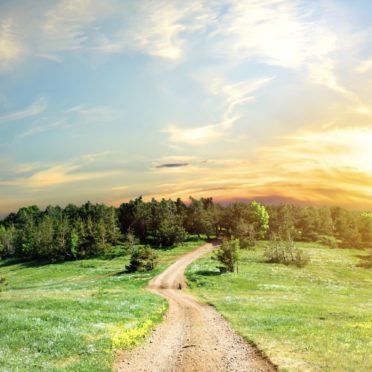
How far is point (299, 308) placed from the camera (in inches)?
1684

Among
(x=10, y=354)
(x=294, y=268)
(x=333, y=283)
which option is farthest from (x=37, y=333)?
(x=294, y=268)

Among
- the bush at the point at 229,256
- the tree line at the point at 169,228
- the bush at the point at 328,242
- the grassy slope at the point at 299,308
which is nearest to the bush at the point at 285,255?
the grassy slope at the point at 299,308

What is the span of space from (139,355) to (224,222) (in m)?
129

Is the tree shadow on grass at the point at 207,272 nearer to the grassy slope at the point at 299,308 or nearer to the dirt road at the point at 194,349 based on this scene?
the grassy slope at the point at 299,308

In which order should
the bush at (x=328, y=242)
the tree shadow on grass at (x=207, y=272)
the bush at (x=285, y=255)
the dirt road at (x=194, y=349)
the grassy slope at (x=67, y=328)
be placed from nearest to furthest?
the grassy slope at (x=67, y=328) → the dirt road at (x=194, y=349) → the tree shadow on grass at (x=207, y=272) → the bush at (x=285, y=255) → the bush at (x=328, y=242)

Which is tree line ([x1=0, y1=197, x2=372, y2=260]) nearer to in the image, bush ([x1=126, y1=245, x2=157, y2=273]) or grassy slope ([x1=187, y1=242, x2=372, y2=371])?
bush ([x1=126, y1=245, x2=157, y2=273])

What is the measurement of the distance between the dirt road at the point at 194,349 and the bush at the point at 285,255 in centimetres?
5661

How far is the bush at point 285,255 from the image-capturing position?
94.0 m

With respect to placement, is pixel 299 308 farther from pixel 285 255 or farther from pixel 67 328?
pixel 285 255

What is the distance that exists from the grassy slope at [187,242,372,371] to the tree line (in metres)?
32.3

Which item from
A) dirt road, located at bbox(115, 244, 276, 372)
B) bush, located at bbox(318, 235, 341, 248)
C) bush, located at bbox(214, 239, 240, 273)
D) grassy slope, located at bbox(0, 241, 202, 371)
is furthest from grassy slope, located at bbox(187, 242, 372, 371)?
bush, located at bbox(318, 235, 341, 248)

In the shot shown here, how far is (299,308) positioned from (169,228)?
85.6m

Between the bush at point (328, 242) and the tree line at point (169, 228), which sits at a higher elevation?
the tree line at point (169, 228)

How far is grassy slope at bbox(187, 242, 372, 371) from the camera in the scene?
2373 centimetres
